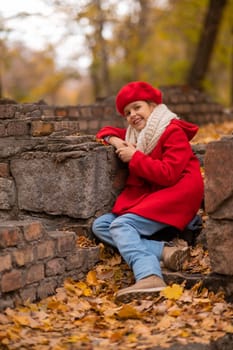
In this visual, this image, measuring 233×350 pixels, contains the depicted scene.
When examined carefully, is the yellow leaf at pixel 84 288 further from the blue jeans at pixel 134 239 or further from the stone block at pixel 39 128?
the stone block at pixel 39 128

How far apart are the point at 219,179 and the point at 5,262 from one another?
4.85ft

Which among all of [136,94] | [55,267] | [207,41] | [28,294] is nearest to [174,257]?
[55,267]

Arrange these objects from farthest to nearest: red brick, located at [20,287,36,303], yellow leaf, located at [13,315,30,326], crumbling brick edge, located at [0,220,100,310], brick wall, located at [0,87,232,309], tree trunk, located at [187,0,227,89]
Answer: tree trunk, located at [187,0,227,89] → brick wall, located at [0,87,232,309] → red brick, located at [20,287,36,303] → crumbling brick edge, located at [0,220,100,310] → yellow leaf, located at [13,315,30,326]

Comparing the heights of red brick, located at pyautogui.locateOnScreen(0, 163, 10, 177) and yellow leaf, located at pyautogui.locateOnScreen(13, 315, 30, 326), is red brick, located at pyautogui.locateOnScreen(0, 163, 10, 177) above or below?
above

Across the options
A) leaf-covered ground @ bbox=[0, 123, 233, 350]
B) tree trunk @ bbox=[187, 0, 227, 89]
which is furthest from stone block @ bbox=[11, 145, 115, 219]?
tree trunk @ bbox=[187, 0, 227, 89]

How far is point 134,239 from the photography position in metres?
4.62

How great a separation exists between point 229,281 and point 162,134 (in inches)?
51.2

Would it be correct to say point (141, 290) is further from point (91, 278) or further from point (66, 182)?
point (66, 182)

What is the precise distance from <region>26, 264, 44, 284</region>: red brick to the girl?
2.00 ft

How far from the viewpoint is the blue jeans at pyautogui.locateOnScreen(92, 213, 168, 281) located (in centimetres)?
444

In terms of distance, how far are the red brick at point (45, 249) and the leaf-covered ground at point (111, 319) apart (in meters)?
0.27

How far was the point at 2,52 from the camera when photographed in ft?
47.8

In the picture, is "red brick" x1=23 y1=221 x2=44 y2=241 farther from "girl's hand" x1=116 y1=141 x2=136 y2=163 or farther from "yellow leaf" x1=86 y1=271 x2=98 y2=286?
"girl's hand" x1=116 y1=141 x2=136 y2=163

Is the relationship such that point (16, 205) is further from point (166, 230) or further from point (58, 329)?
point (58, 329)
